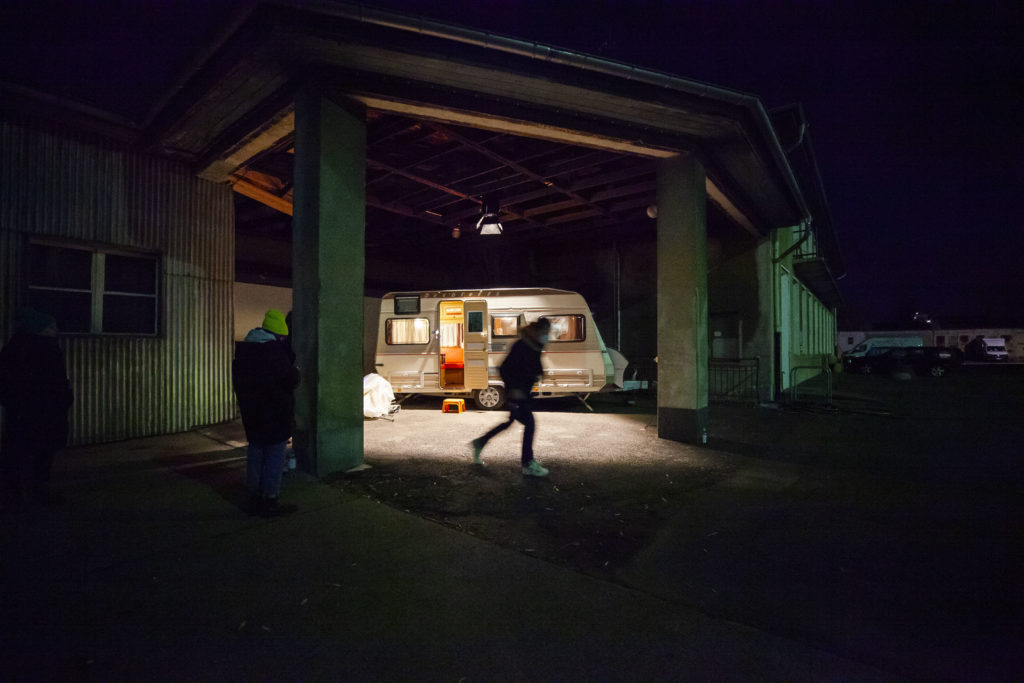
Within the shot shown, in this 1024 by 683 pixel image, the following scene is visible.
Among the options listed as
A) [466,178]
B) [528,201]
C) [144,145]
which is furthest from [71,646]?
[528,201]

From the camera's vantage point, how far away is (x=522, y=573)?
3.12m

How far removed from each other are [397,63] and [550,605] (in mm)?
5580

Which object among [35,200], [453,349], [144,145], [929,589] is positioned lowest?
[929,589]

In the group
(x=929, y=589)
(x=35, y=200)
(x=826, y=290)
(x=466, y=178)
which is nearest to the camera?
(x=929, y=589)

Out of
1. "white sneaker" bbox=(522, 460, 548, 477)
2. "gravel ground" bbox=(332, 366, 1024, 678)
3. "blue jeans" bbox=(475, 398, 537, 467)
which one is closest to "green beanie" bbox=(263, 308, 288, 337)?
"gravel ground" bbox=(332, 366, 1024, 678)

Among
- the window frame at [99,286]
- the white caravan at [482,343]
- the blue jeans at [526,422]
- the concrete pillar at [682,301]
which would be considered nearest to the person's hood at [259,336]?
the blue jeans at [526,422]

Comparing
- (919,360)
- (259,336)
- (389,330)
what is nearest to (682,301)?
(259,336)

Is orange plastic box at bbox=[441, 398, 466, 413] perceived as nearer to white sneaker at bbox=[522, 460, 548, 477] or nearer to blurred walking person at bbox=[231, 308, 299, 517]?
white sneaker at bbox=[522, 460, 548, 477]

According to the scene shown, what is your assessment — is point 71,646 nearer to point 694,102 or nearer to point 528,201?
point 694,102

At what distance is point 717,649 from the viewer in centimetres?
235

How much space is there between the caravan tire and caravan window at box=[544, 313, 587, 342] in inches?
70.1

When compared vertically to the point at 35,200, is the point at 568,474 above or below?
below

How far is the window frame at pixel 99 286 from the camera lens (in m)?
6.39

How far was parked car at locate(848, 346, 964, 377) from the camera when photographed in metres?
23.2
